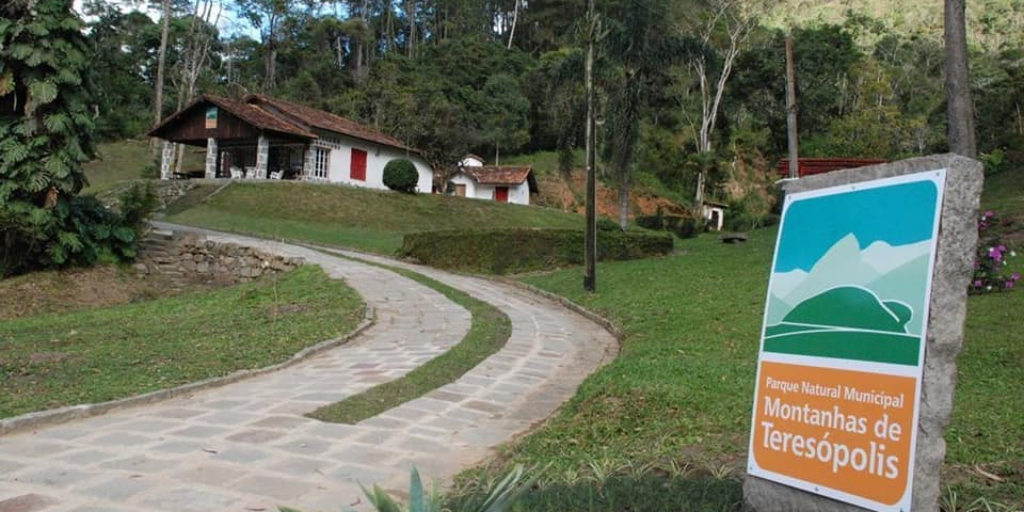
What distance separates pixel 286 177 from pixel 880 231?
32611 mm

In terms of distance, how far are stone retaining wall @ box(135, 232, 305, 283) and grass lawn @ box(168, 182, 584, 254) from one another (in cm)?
450

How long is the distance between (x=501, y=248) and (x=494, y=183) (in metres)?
24.6

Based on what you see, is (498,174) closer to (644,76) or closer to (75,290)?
(644,76)

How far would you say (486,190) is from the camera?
4409 cm

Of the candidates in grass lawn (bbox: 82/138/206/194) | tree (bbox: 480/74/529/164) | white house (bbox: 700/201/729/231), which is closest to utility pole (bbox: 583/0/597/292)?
grass lawn (bbox: 82/138/206/194)

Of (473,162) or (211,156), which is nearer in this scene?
(211,156)

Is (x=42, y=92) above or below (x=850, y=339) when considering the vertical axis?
above

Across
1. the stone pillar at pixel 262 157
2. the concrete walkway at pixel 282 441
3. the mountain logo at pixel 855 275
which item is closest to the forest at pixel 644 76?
the stone pillar at pixel 262 157

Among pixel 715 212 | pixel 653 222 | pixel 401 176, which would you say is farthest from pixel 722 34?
pixel 401 176

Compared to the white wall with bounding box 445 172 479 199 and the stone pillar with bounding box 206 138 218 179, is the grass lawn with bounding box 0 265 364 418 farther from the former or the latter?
the white wall with bounding box 445 172 479 199

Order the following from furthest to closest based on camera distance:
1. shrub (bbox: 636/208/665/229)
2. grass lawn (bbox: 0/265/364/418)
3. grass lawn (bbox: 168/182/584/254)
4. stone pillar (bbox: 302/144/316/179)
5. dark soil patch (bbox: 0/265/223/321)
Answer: shrub (bbox: 636/208/665/229) → stone pillar (bbox: 302/144/316/179) → grass lawn (bbox: 168/182/584/254) → dark soil patch (bbox: 0/265/223/321) → grass lawn (bbox: 0/265/364/418)

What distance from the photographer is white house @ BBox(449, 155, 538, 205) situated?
43344 millimetres

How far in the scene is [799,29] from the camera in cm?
4825

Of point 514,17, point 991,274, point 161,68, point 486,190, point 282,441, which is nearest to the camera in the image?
point 282,441
